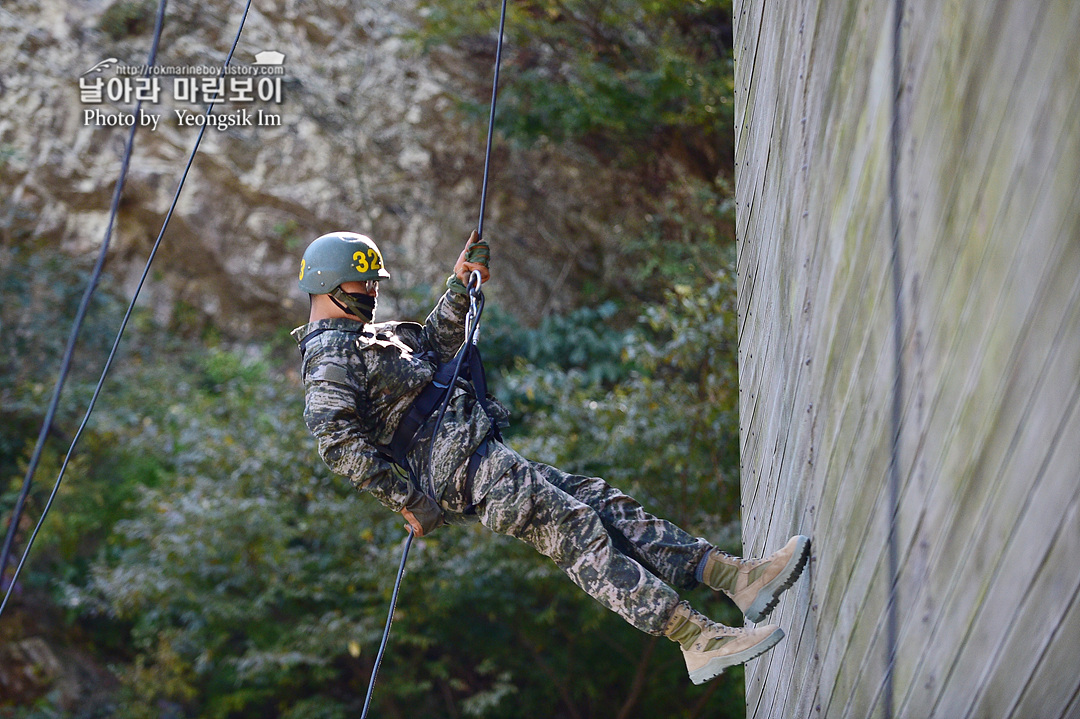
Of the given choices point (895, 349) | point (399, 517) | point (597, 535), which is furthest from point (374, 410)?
point (399, 517)

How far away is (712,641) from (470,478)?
107 centimetres

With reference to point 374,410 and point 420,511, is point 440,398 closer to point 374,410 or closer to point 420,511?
point 374,410

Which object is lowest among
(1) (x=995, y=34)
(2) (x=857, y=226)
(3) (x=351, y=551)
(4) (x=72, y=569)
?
(4) (x=72, y=569)

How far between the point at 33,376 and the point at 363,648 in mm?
5600

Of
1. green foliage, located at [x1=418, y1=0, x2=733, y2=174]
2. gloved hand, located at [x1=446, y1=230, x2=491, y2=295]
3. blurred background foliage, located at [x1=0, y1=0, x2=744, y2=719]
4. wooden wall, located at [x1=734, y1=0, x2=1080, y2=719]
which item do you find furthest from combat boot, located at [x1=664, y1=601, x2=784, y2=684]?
green foliage, located at [x1=418, y1=0, x2=733, y2=174]

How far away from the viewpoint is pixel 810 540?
295 centimetres

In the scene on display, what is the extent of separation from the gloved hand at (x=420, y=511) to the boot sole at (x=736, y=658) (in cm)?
109

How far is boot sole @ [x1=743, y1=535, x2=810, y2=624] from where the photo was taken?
2.95 meters

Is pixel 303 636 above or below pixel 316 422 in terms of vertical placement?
below

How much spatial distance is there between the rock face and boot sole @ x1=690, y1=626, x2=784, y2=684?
9.36 meters

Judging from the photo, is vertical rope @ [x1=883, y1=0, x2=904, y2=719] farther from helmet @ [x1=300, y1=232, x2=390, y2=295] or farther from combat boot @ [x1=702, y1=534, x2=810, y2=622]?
helmet @ [x1=300, y1=232, x2=390, y2=295]

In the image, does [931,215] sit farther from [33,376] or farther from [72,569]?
[33,376]

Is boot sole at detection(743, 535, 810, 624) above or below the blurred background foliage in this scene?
above

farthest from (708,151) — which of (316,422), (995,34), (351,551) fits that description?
(995,34)
